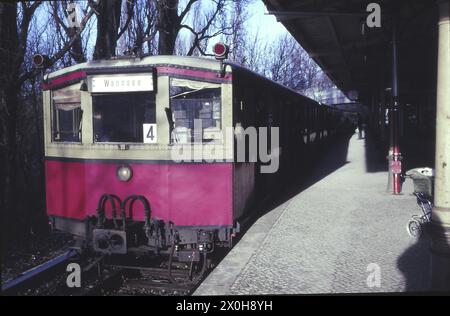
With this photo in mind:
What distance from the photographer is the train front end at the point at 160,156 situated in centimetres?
575

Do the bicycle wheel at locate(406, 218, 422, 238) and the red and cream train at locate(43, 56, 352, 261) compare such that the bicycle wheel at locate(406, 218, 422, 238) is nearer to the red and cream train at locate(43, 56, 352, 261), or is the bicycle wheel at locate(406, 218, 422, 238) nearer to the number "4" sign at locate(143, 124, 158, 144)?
the red and cream train at locate(43, 56, 352, 261)

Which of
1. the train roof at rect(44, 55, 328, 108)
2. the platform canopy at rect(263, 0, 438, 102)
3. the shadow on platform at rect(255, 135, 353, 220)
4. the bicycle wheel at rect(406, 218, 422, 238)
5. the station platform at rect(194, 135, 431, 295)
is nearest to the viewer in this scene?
the station platform at rect(194, 135, 431, 295)

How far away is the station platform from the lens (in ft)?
16.7

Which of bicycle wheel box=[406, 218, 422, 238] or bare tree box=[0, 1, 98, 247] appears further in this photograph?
bare tree box=[0, 1, 98, 247]

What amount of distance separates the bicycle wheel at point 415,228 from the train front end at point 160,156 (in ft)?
9.68

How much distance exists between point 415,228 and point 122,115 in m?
4.68

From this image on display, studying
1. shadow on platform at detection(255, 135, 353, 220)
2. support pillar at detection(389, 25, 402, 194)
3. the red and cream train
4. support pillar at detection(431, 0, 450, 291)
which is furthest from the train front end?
support pillar at detection(389, 25, 402, 194)

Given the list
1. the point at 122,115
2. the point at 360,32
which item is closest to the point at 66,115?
the point at 122,115

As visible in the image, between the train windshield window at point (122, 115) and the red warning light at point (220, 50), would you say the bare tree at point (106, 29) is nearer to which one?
the train windshield window at point (122, 115)

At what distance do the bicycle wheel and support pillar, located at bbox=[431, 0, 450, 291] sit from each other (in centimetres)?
257

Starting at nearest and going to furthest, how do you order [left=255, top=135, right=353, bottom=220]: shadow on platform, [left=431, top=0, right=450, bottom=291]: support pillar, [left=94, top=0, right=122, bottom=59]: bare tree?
[left=431, top=0, right=450, bottom=291]: support pillar < [left=255, top=135, right=353, bottom=220]: shadow on platform < [left=94, top=0, right=122, bottom=59]: bare tree

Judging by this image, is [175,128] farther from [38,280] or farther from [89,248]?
[38,280]

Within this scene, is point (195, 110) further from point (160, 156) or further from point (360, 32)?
point (360, 32)

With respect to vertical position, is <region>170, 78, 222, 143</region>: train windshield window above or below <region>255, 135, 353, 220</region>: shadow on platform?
above
